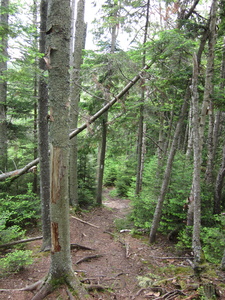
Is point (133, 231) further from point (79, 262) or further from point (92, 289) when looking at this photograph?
point (92, 289)

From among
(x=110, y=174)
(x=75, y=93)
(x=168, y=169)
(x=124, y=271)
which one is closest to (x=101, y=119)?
(x=75, y=93)

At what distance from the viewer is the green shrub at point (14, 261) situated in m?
4.00

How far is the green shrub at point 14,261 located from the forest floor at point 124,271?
0.17m

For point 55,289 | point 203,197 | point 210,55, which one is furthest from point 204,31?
point 55,289

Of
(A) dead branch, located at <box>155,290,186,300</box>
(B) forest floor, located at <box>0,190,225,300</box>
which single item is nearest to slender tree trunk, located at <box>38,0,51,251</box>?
(B) forest floor, located at <box>0,190,225,300</box>

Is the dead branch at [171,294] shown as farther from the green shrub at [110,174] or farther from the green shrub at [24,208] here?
the green shrub at [110,174]

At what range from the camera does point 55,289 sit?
3258 mm

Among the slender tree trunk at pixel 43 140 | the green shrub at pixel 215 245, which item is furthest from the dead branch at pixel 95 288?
the green shrub at pixel 215 245

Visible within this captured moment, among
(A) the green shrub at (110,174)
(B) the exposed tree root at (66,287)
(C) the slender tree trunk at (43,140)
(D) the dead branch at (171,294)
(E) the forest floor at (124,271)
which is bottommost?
(A) the green shrub at (110,174)

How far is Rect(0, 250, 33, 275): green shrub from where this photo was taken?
4004 millimetres

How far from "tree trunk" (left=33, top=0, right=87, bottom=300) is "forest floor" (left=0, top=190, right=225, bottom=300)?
0.83ft

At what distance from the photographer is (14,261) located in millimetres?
4207

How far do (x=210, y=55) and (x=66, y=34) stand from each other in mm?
4912

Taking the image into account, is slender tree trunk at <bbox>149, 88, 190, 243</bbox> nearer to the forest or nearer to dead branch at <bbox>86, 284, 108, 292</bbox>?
the forest
